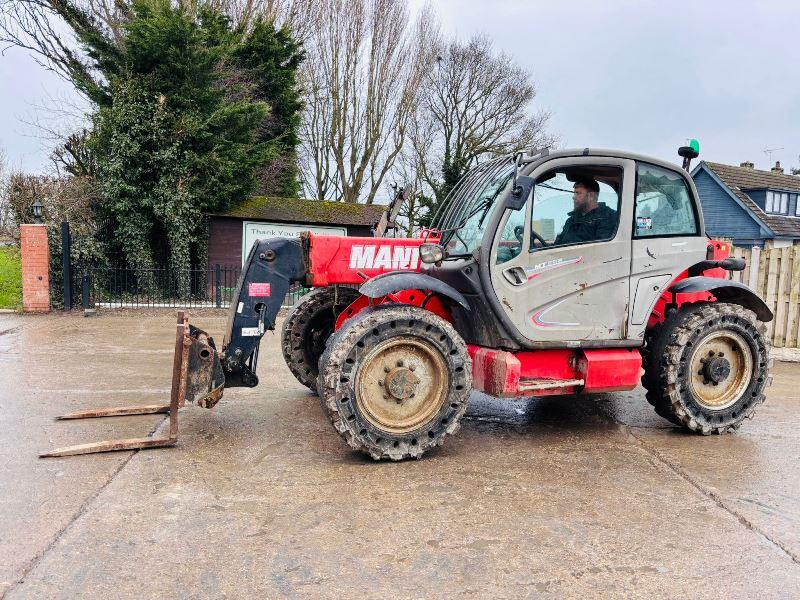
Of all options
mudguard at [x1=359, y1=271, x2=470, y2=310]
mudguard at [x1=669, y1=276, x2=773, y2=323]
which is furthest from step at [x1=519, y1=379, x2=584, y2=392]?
mudguard at [x1=669, y1=276, x2=773, y2=323]

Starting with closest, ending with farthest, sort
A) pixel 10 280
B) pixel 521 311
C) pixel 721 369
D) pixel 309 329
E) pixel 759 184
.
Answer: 1. pixel 521 311
2. pixel 721 369
3. pixel 309 329
4. pixel 10 280
5. pixel 759 184

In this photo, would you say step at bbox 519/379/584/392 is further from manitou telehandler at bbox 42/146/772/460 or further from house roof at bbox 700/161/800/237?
house roof at bbox 700/161/800/237

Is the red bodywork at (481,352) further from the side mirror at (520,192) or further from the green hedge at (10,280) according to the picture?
the green hedge at (10,280)

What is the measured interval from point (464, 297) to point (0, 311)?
42.8 ft

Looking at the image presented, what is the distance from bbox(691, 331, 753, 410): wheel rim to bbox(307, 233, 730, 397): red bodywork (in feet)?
1.79

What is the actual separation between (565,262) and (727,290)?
178cm

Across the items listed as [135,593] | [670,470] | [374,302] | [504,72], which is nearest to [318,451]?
[374,302]

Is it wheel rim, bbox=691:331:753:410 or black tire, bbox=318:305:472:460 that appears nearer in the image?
black tire, bbox=318:305:472:460

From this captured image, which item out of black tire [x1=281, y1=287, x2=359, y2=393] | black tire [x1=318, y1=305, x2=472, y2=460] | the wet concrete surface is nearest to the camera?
the wet concrete surface

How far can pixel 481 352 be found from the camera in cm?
481

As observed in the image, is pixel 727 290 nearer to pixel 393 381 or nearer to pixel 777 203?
Answer: pixel 393 381

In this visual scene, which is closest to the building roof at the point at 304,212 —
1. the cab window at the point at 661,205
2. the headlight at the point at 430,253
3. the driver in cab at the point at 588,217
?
the cab window at the point at 661,205

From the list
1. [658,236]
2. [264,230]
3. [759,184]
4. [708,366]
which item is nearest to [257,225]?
[264,230]

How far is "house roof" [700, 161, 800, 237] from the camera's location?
1237 inches
